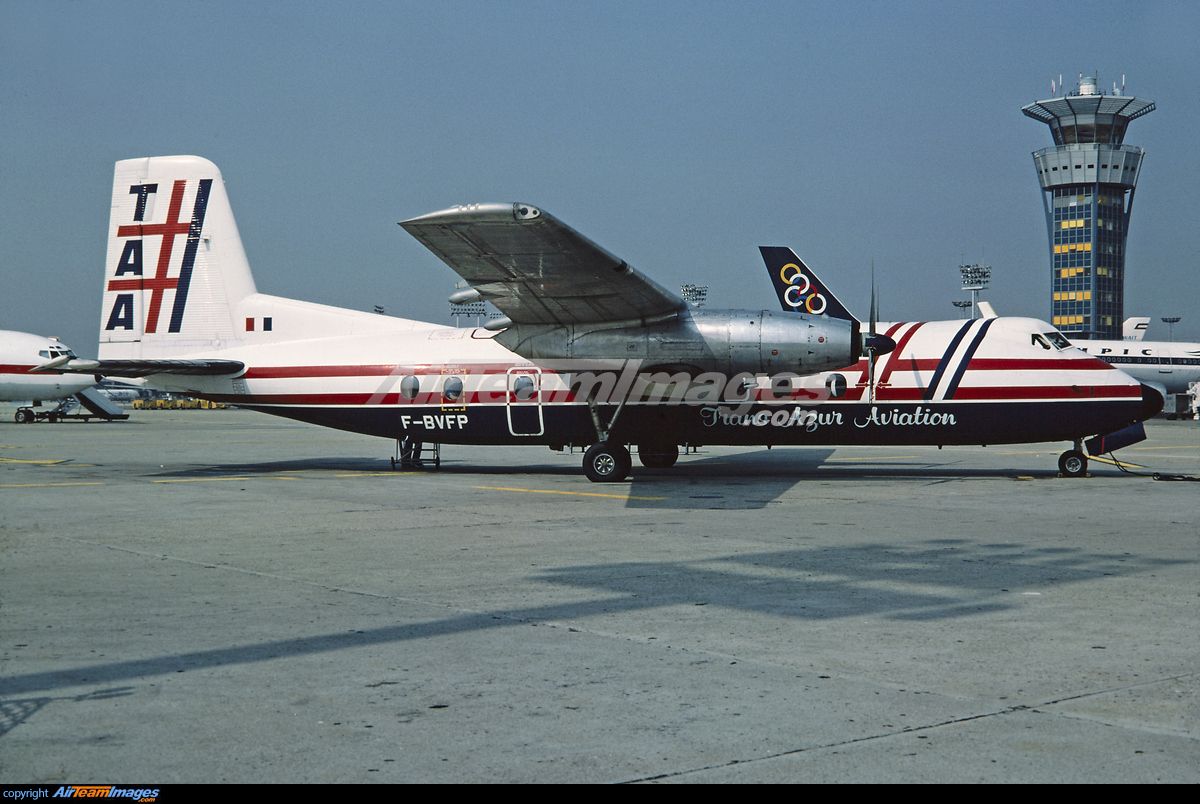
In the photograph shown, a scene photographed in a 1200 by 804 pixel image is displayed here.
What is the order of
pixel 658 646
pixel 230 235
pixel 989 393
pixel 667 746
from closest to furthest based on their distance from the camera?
pixel 667 746 → pixel 658 646 → pixel 989 393 → pixel 230 235

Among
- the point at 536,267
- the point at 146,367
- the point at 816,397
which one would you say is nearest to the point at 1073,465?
the point at 816,397

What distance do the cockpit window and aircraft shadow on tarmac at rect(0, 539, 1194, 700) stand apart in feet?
34.2

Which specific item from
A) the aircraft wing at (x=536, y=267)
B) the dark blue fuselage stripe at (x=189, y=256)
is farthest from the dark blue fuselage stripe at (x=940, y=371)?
the dark blue fuselage stripe at (x=189, y=256)

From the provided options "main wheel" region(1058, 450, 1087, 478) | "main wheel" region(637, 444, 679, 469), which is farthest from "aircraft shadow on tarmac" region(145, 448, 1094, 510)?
"main wheel" region(1058, 450, 1087, 478)

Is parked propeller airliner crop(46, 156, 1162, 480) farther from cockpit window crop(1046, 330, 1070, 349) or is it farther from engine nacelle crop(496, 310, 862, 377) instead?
cockpit window crop(1046, 330, 1070, 349)

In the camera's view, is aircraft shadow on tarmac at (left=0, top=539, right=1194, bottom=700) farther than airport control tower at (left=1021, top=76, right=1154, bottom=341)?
No

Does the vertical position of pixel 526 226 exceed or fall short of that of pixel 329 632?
it exceeds it

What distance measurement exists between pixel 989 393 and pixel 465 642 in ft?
52.1

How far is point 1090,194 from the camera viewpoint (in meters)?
156

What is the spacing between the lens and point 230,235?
865 inches

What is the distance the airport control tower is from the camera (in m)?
155

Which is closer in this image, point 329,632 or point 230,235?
point 329,632

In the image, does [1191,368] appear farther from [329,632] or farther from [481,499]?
[329,632]

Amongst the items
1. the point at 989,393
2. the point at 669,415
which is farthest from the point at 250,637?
the point at 989,393
